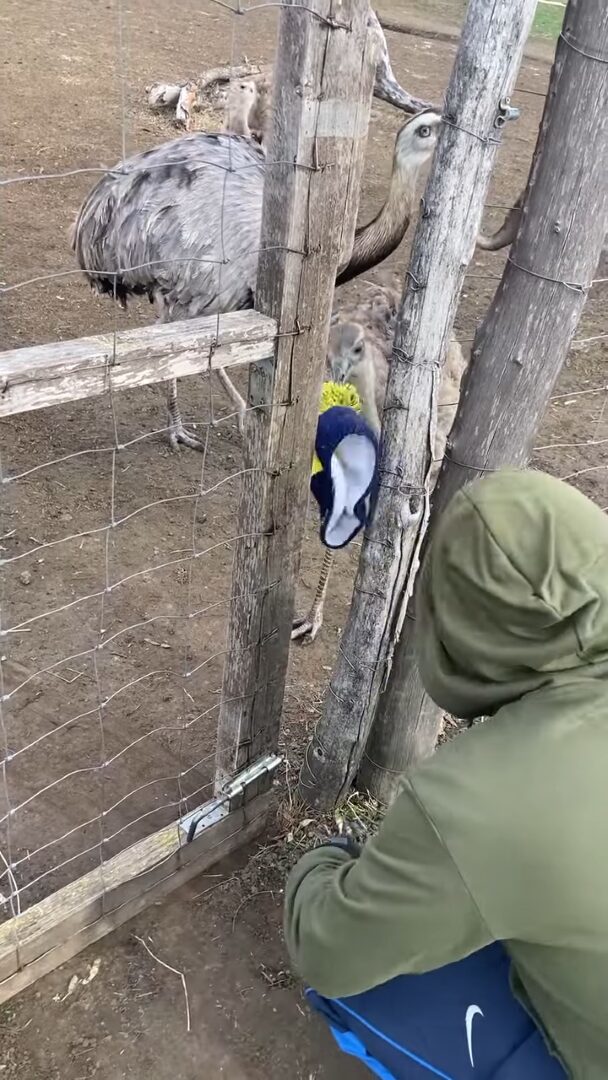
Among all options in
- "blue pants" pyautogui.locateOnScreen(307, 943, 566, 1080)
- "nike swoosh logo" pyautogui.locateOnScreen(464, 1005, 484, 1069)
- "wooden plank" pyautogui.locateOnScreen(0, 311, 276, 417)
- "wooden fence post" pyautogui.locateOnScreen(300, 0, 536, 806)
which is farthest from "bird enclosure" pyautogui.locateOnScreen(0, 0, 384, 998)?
"nike swoosh logo" pyautogui.locateOnScreen(464, 1005, 484, 1069)

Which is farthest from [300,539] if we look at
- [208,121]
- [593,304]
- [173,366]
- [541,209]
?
[208,121]

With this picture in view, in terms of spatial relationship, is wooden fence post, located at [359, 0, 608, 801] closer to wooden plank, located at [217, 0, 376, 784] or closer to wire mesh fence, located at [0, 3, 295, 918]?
wooden plank, located at [217, 0, 376, 784]

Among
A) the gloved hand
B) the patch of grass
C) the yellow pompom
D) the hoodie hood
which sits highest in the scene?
the hoodie hood

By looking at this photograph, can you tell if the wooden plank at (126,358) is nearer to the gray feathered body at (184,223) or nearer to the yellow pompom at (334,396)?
the yellow pompom at (334,396)

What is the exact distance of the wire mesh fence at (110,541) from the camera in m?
2.86

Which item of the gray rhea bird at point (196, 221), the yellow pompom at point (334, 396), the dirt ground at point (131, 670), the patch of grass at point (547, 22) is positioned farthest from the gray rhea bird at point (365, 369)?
the patch of grass at point (547, 22)

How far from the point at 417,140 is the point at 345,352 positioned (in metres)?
1.33

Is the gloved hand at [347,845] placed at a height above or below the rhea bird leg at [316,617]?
above

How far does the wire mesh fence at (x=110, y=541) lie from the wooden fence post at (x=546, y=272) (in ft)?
2.02

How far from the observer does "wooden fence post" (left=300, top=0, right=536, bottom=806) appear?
190cm

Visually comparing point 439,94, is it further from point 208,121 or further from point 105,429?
point 105,429

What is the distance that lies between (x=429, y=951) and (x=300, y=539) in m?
1.21

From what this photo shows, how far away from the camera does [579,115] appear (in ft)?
6.52

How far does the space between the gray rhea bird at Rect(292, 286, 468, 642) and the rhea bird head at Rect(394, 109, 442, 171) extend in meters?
0.78
